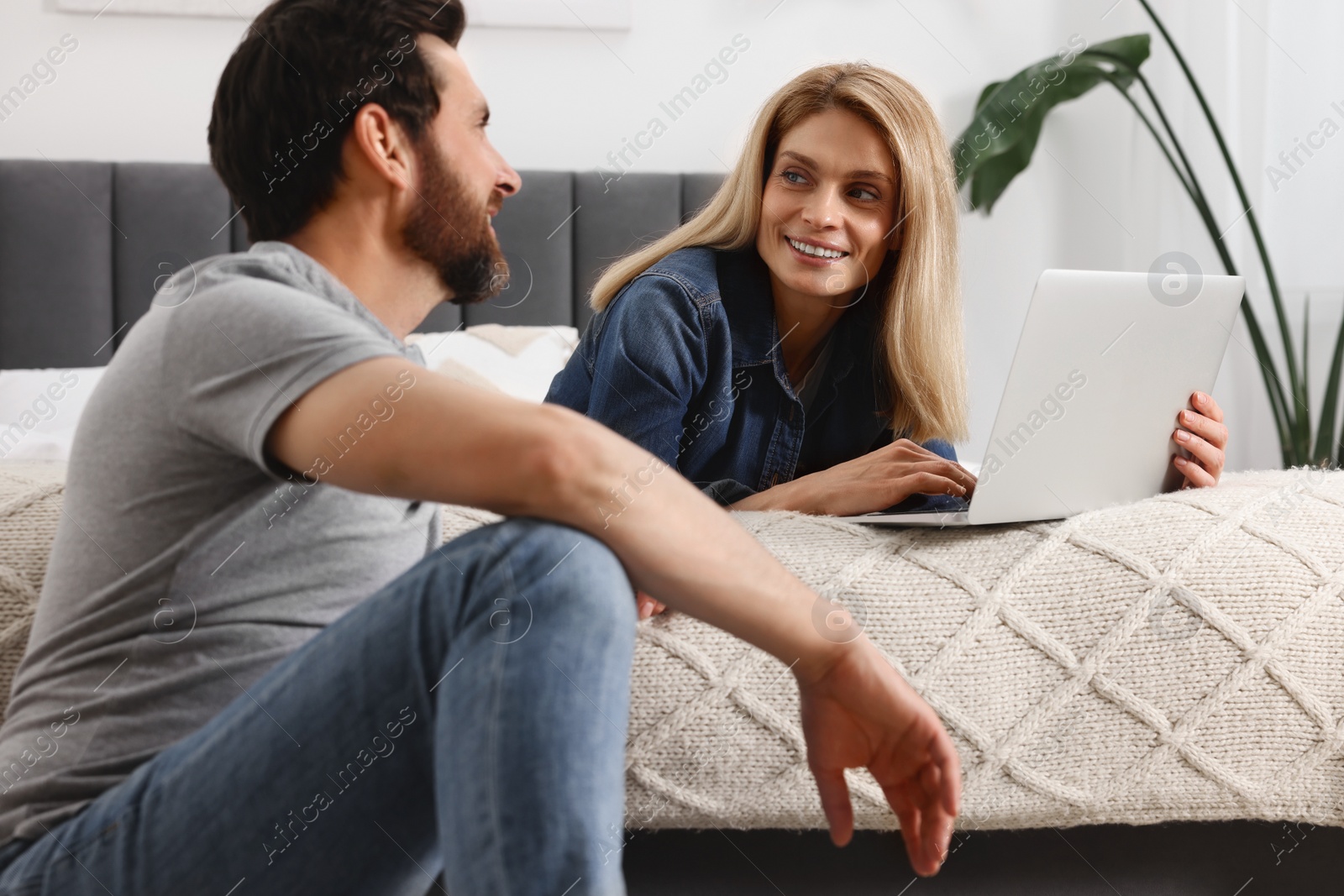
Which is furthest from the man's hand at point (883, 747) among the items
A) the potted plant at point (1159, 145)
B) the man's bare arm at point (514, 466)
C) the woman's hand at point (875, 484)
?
the potted plant at point (1159, 145)

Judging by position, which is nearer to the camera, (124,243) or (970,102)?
(124,243)

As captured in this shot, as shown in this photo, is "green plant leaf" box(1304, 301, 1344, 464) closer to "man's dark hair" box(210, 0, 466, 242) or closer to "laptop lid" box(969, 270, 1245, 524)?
"laptop lid" box(969, 270, 1245, 524)

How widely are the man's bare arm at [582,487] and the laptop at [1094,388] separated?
269 mm

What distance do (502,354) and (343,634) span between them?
143cm

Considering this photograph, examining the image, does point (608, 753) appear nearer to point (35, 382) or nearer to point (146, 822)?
point (146, 822)

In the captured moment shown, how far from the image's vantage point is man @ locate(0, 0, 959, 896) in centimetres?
52

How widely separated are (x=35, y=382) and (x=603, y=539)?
5.31ft

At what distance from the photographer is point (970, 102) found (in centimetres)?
239

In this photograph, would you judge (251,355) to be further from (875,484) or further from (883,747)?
(875,484)

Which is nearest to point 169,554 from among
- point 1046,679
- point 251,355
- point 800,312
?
point 251,355

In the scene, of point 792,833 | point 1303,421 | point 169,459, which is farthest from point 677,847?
point 1303,421

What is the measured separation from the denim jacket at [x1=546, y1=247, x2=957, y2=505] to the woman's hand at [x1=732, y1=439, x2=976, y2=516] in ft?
0.38

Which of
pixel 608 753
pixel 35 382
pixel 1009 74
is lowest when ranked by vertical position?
pixel 35 382

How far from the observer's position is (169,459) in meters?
0.63
